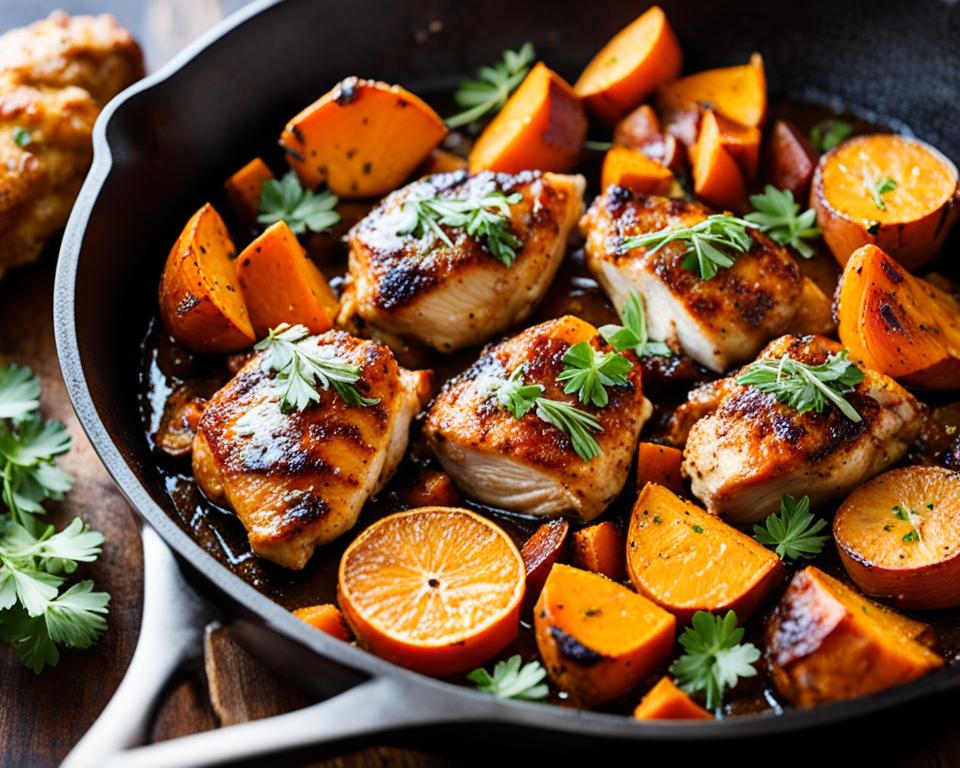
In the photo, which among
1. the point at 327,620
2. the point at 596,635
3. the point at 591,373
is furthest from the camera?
the point at 591,373

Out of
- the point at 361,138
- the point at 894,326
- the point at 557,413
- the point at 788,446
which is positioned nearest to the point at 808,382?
the point at 788,446

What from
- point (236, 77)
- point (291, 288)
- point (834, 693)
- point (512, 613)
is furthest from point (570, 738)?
point (236, 77)

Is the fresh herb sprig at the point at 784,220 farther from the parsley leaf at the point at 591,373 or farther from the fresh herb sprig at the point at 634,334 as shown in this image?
the parsley leaf at the point at 591,373

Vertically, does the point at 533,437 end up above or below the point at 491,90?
below

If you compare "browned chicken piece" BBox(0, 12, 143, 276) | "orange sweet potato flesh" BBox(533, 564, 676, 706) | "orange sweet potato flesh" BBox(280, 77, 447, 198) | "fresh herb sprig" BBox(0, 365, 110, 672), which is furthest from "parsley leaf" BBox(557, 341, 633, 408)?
"browned chicken piece" BBox(0, 12, 143, 276)

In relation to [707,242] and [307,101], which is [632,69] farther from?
[307,101]

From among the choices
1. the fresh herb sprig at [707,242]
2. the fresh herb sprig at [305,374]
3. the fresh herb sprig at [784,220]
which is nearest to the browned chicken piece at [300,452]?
the fresh herb sprig at [305,374]
